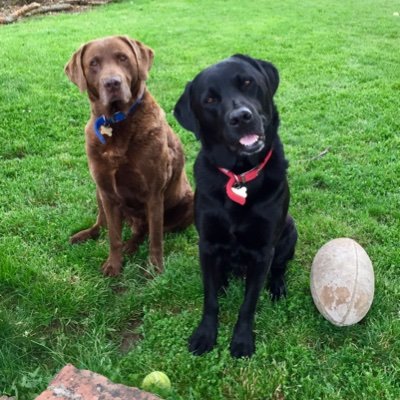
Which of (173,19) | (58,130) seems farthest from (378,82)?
(173,19)

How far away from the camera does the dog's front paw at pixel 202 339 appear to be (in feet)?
9.50

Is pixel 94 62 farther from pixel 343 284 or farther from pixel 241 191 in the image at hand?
pixel 343 284

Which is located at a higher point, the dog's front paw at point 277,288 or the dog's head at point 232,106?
the dog's head at point 232,106

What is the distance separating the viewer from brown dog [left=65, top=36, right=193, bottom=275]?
3260mm

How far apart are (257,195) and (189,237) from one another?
1.38m

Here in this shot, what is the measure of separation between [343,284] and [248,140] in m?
1.04

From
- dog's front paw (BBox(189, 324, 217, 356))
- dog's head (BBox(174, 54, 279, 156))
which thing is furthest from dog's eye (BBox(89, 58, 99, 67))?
dog's front paw (BBox(189, 324, 217, 356))

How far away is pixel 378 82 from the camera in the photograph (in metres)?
7.01

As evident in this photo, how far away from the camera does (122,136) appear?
3.29 m

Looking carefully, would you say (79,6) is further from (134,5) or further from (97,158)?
(97,158)

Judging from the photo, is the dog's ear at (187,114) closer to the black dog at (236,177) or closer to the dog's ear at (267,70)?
the black dog at (236,177)

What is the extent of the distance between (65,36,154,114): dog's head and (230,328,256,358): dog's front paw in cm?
156

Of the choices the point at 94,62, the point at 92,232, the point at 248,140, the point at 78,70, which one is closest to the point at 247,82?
the point at 248,140

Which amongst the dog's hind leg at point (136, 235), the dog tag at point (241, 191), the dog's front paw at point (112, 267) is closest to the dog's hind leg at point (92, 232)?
the dog's hind leg at point (136, 235)
